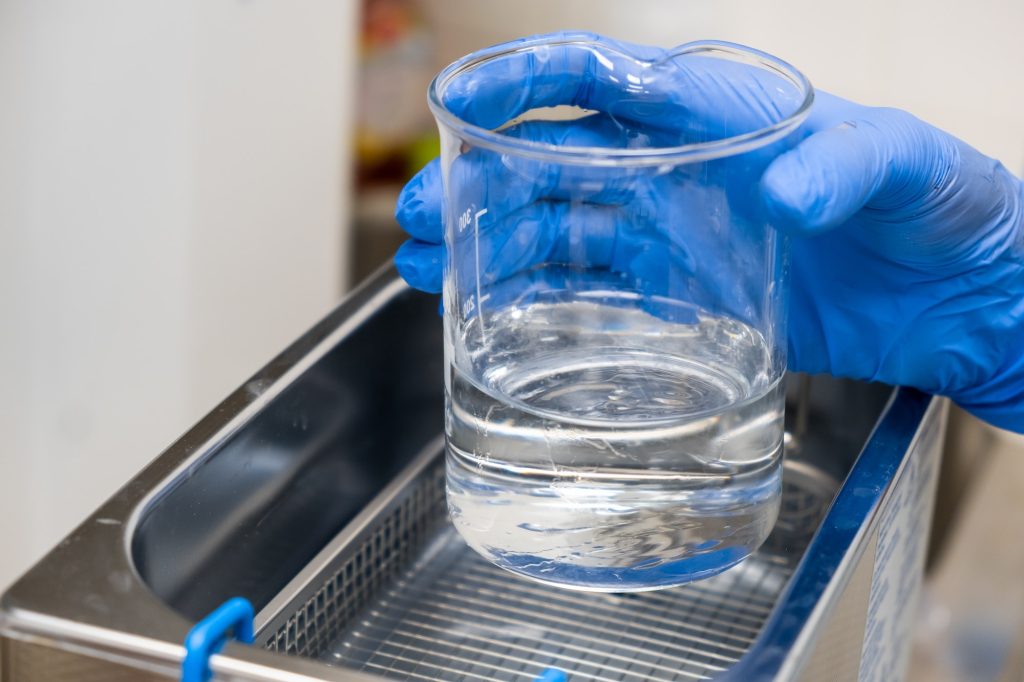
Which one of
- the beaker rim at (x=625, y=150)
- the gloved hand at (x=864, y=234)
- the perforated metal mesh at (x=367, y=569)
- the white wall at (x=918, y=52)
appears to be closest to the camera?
the beaker rim at (x=625, y=150)

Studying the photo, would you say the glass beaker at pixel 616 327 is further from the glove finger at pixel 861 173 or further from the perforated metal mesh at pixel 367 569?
the perforated metal mesh at pixel 367 569

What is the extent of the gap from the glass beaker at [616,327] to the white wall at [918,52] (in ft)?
1.90

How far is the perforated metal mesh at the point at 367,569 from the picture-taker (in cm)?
72

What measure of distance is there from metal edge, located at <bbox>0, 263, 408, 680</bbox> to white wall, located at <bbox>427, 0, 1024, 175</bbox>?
74 centimetres

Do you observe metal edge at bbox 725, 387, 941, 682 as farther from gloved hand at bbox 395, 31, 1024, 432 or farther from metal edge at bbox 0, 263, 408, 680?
metal edge at bbox 0, 263, 408, 680

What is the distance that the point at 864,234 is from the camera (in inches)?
29.0

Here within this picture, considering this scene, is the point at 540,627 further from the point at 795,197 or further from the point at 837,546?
the point at 795,197

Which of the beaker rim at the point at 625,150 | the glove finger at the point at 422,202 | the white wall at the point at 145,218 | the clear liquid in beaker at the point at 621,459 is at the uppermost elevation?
the beaker rim at the point at 625,150

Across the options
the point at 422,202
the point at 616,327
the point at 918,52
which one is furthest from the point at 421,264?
the point at 918,52

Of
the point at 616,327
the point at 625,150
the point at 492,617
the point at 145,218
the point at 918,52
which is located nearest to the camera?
the point at 625,150

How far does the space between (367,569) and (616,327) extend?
239mm

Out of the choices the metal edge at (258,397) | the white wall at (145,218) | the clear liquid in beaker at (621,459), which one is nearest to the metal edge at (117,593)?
the metal edge at (258,397)

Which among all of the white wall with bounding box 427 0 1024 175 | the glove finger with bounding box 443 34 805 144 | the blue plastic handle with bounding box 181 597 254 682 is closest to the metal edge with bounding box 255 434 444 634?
the blue plastic handle with bounding box 181 597 254 682

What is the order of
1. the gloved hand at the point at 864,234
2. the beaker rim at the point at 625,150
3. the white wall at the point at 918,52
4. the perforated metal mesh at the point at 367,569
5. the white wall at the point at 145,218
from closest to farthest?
the beaker rim at the point at 625,150, the gloved hand at the point at 864,234, the perforated metal mesh at the point at 367,569, the white wall at the point at 918,52, the white wall at the point at 145,218
